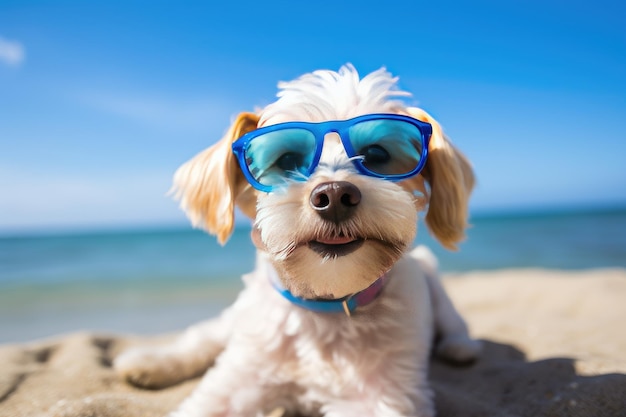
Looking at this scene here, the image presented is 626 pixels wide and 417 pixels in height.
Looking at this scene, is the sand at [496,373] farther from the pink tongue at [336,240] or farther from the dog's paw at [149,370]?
the pink tongue at [336,240]

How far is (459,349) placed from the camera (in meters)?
3.00

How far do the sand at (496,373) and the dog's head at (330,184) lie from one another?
0.89m

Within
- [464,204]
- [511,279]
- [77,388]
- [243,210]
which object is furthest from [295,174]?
[511,279]

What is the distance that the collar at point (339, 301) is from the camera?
75.3 inches

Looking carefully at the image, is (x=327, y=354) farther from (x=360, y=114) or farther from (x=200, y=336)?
(x=200, y=336)

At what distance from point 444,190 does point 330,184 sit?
78cm

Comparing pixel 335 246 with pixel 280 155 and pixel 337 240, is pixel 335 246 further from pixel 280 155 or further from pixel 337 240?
pixel 280 155

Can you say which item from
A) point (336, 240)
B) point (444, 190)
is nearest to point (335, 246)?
point (336, 240)

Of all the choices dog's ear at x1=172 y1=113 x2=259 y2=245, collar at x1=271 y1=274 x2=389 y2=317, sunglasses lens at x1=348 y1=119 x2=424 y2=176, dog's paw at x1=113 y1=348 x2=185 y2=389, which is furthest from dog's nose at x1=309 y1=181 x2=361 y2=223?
dog's paw at x1=113 y1=348 x2=185 y2=389

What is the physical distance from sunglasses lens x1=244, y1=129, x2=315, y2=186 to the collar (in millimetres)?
532

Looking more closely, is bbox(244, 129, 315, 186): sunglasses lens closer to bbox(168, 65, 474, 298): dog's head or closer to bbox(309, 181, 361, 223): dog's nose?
bbox(168, 65, 474, 298): dog's head

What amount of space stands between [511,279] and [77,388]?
6.00 m

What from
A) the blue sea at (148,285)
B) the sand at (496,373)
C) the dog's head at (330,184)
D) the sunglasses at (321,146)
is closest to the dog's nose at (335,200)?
the dog's head at (330,184)

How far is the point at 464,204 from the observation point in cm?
210
